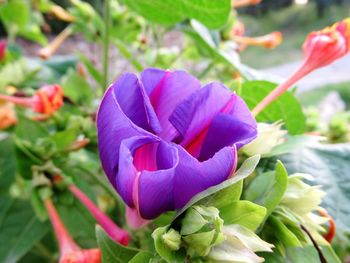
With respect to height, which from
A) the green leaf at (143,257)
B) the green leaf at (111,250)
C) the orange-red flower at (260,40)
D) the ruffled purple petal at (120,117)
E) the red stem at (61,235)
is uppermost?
the ruffled purple petal at (120,117)

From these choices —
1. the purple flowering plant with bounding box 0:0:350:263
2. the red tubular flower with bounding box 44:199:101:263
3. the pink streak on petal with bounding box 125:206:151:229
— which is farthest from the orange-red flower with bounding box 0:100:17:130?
the pink streak on petal with bounding box 125:206:151:229

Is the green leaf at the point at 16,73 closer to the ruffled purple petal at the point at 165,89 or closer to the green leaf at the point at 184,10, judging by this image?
the green leaf at the point at 184,10

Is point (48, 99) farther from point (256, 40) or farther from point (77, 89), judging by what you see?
point (256, 40)

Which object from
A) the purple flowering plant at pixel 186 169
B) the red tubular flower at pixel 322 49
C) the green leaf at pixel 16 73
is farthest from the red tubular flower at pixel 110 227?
the green leaf at pixel 16 73

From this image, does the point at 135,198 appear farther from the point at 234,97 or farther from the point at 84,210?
the point at 84,210

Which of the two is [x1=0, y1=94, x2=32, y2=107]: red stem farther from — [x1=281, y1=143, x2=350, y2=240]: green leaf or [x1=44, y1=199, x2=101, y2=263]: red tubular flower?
[x1=281, y1=143, x2=350, y2=240]: green leaf

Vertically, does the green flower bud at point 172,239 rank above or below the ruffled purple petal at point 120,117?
below
